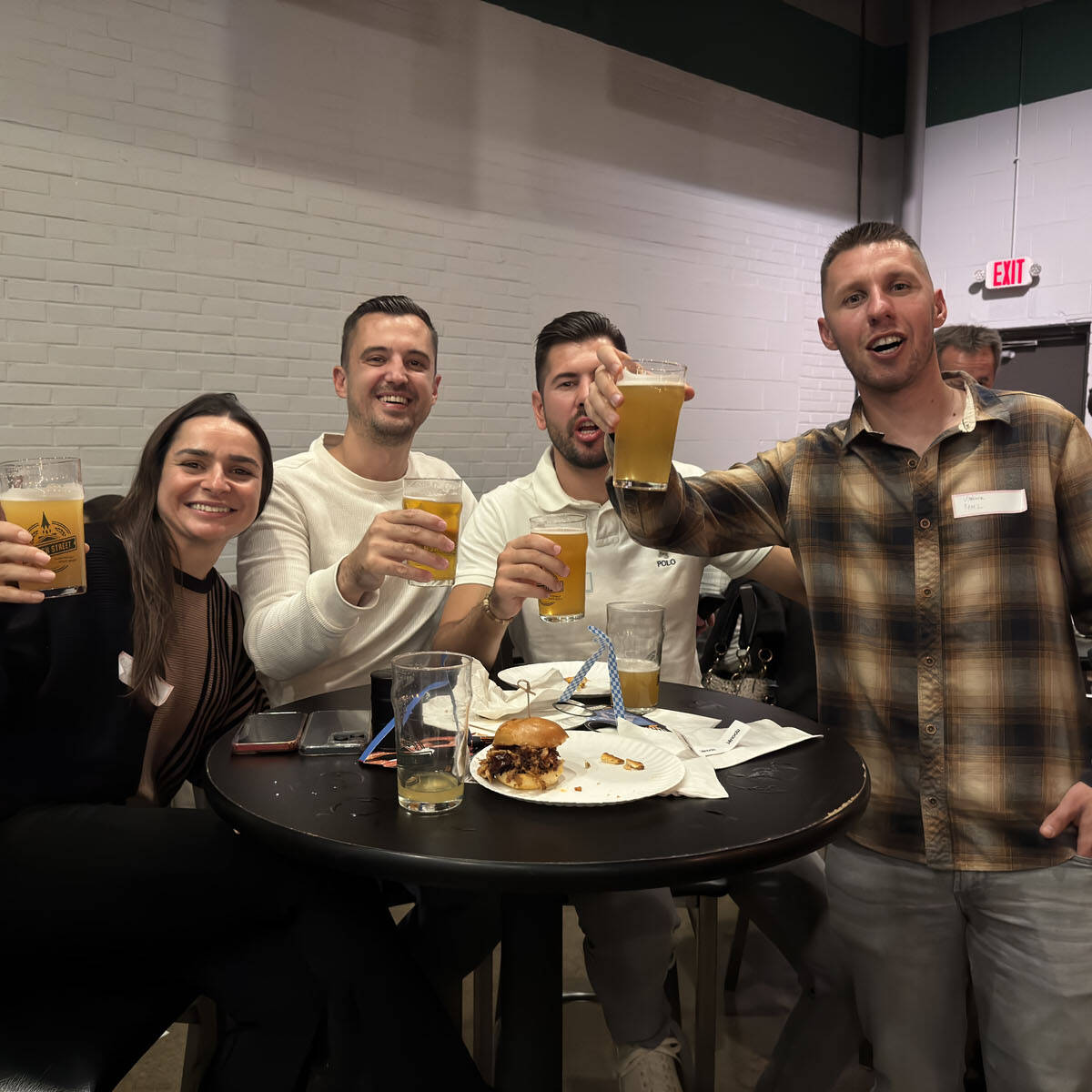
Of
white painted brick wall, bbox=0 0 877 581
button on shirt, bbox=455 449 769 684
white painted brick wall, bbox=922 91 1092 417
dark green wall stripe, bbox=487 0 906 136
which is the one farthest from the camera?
white painted brick wall, bbox=922 91 1092 417

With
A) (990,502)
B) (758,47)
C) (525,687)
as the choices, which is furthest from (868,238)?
(758,47)

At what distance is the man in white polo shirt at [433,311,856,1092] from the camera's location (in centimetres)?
173

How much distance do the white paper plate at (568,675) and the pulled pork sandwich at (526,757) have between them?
1.36 feet

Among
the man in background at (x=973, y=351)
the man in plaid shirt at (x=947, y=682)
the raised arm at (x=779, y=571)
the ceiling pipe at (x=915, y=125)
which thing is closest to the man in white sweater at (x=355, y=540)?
the man in plaid shirt at (x=947, y=682)

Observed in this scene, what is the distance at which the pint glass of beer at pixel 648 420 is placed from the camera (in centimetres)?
154

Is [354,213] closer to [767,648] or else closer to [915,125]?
[767,648]

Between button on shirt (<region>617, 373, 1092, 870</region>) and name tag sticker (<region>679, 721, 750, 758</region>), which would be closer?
name tag sticker (<region>679, 721, 750, 758</region>)

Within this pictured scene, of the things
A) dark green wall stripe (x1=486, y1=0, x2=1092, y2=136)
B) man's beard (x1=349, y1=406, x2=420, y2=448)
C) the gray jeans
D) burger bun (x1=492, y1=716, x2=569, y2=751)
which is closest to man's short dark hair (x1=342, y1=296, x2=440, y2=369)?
man's beard (x1=349, y1=406, x2=420, y2=448)

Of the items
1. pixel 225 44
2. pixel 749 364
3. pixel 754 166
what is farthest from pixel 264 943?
pixel 754 166

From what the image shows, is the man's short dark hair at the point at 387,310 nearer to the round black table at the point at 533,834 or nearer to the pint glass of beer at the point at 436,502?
the pint glass of beer at the point at 436,502

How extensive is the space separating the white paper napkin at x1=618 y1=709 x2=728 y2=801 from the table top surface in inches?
0.6

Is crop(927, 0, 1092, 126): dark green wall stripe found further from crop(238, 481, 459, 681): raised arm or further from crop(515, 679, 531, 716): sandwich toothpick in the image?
crop(515, 679, 531, 716): sandwich toothpick

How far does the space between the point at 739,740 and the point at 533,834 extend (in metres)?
0.49

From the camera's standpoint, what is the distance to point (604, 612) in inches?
91.2
